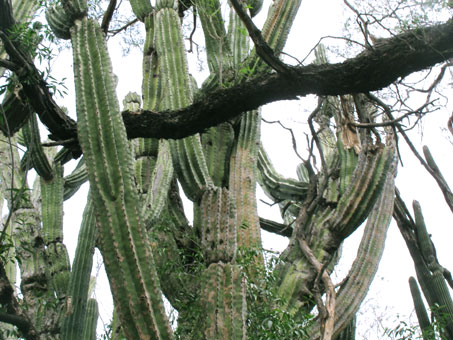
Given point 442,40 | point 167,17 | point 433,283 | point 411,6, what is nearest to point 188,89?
point 167,17

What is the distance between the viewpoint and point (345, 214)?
6168 millimetres

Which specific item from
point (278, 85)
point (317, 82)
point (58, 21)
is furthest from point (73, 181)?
point (317, 82)

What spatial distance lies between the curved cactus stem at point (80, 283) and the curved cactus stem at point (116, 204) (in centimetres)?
292

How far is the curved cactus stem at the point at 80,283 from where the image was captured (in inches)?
260

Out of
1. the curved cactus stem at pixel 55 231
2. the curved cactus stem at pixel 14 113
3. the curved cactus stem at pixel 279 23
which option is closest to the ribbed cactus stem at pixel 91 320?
the curved cactus stem at pixel 55 231

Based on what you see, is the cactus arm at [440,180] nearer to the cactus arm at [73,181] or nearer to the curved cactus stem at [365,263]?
the curved cactus stem at [365,263]

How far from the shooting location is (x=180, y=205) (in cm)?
717

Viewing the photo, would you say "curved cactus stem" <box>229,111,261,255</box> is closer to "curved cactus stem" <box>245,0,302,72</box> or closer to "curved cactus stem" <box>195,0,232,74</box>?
"curved cactus stem" <box>195,0,232,74</box>

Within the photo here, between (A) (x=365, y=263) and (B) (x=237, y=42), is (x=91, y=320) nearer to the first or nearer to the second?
(A) (x=365, y=263)

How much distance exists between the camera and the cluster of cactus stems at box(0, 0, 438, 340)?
3773mm

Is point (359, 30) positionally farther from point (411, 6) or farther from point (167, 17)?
point (167, 17)

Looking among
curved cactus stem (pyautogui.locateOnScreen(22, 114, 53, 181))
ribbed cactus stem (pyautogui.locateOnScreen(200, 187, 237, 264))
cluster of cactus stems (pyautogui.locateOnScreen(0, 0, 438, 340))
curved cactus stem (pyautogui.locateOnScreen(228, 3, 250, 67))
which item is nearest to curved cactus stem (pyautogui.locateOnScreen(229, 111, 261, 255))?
cluster of cactus stems (pyautogui.locateOnScreen(0, 0, 438, 340))

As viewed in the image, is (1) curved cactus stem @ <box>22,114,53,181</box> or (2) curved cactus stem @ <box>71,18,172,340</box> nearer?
(2) curved cactus stem @ <box>71,18,172,340</box>

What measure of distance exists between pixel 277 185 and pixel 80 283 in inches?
105
